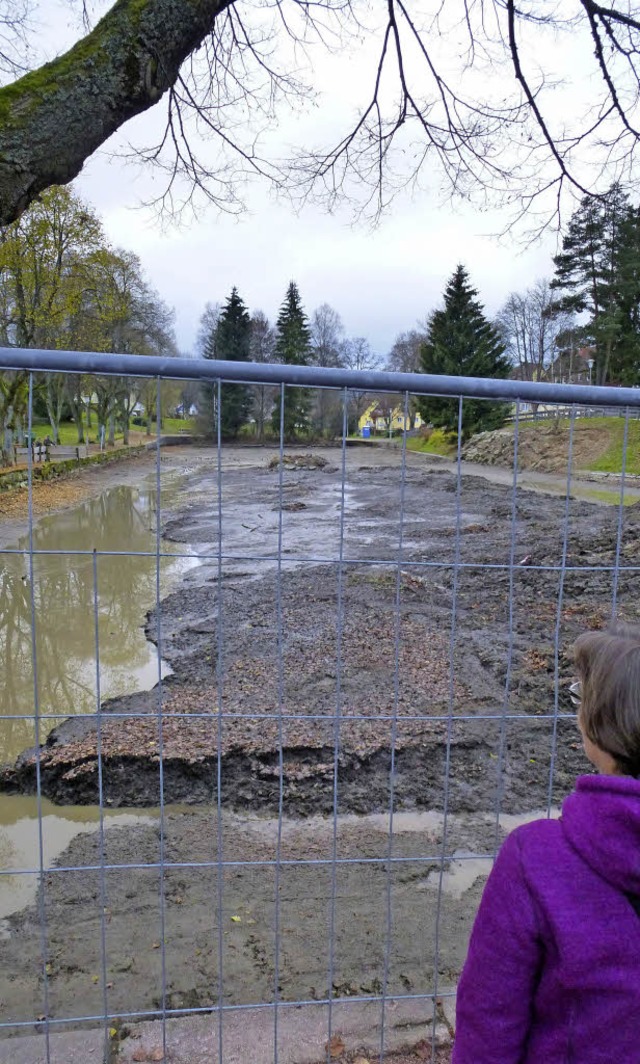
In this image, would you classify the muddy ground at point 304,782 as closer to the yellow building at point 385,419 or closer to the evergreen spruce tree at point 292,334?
the yellow building at point 385,419

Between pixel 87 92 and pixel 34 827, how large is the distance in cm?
383

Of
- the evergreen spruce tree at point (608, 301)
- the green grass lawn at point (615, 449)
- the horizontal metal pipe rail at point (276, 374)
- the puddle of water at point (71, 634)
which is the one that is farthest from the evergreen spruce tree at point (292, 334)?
the horizontal metal pipe rail at point (276, 374)

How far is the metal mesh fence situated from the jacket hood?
0.70m

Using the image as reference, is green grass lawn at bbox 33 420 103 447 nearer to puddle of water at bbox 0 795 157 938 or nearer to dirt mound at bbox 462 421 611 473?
dirt mound at bbox 462 421 611 473

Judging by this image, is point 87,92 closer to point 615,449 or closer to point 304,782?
point 304,782

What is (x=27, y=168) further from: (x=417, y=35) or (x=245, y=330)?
(x=245, y=330)

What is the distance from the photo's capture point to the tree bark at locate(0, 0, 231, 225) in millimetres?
2906

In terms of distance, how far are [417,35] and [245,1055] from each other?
5.26 metres

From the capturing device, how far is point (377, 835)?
394cm

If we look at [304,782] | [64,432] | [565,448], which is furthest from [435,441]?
[64,432]

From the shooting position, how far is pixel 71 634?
26.2 ft

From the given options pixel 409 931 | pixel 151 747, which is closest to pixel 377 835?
pixel 409 931

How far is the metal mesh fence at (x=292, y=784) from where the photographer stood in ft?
6.65

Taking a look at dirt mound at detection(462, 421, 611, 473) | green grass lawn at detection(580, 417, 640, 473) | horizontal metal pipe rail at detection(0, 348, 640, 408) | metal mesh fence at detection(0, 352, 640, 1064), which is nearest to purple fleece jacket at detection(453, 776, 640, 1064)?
metal mesh fence at detection(0, 352, 640, 1064)
